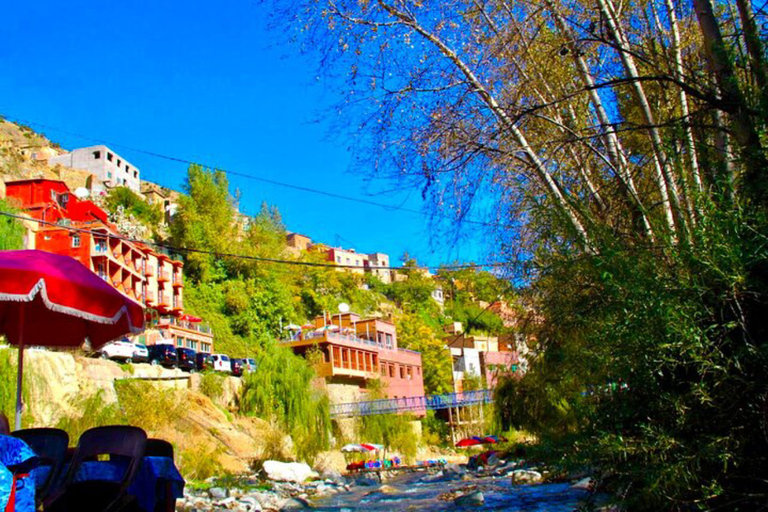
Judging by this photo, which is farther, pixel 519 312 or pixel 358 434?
pixel 358 434

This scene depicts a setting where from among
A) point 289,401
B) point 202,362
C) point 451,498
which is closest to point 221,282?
point 202,362

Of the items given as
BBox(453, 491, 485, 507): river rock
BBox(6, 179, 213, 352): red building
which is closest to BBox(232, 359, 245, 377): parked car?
BBox(6, 179, 213, 352): red building

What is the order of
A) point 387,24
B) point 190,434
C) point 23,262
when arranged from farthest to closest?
point 190,434 < point 387,24 < point 23,262

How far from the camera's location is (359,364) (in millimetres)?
40812

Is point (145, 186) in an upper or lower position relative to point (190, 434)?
upper

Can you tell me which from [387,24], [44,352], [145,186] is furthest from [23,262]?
[145,186]

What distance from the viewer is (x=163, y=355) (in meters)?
26.8


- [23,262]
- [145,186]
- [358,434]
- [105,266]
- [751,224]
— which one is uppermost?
[145,186]

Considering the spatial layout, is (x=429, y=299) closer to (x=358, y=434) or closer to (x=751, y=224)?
(x=358, y=434)

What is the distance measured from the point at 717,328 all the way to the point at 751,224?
0.54 metres

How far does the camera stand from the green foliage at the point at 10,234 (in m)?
26.0

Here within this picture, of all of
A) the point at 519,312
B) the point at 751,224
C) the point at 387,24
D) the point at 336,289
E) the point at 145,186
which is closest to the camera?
the point at 751,224

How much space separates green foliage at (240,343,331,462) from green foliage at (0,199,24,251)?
10.5m

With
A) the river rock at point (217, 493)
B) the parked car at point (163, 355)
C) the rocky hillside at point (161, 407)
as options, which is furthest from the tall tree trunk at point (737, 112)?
the parked car at point (163, 355)
